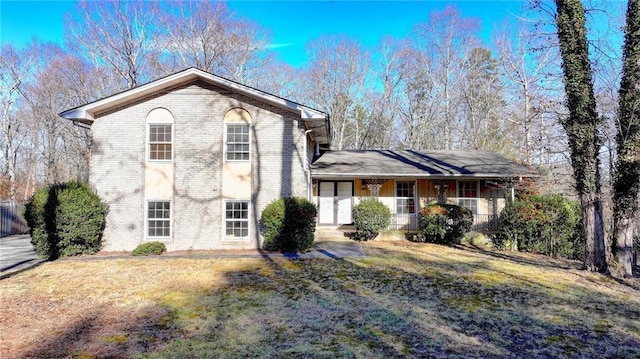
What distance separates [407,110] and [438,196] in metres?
18.3

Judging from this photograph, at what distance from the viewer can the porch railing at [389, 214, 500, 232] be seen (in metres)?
16.6

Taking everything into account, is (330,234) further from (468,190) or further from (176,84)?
(176,84)

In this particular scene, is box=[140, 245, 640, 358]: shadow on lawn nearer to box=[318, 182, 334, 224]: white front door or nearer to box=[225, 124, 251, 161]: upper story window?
box=[225, 124, 251, 161]: upper story window

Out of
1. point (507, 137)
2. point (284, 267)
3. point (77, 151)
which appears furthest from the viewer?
point (77, 151)

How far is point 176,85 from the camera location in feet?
44.2

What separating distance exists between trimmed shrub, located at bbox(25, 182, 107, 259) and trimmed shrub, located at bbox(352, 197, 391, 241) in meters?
9.80

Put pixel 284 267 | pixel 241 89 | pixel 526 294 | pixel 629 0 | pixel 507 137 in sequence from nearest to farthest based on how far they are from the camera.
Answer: pixel 526 294 < pixel 629 0 < pixel 284 267 < pixel 241 89 < pixel 507 137

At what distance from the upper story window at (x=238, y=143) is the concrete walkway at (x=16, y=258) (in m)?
6.99

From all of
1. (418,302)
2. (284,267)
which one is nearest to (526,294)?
(418,302)

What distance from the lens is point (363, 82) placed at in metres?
34.0

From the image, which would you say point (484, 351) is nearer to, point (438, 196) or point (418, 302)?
point (418, 302)

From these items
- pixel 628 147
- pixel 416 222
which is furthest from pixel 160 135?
pixel 628 147

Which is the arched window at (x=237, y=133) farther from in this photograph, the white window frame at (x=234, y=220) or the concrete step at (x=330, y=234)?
the concrete step at (x=330, y=234)

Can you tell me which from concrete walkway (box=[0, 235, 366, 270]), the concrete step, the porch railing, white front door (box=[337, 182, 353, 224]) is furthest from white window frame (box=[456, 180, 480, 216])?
concrete walkway (box=[0, 235, 366, 270])
